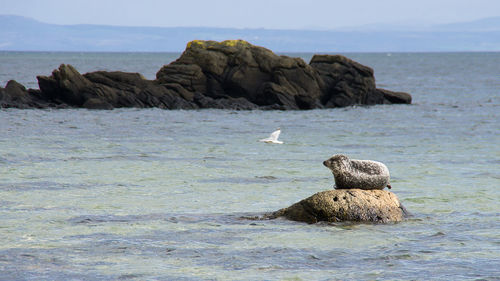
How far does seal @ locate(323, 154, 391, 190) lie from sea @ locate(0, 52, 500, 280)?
83 centimetres

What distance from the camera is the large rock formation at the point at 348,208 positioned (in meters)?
12.5

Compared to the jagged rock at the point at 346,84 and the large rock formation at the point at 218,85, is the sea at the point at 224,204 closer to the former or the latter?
the large rock formation at the point at 218,85

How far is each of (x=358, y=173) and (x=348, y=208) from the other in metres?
0.76

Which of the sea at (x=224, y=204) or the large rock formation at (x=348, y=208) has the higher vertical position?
the large rock formation at (x=348, y=208)

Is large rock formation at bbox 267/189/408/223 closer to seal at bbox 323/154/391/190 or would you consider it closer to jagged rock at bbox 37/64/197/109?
seal at bbox 323/154/391/190

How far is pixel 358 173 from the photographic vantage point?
13008 millimetres

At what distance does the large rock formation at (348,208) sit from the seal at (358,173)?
0.60 feet

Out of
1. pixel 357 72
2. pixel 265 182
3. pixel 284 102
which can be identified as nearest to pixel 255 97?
pixel 284 102

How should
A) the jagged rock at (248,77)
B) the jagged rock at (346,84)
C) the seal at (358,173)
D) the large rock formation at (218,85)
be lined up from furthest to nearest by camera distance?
the jagged rock at (346,84) < the jagged rock at (248,77) < the large rock formation at (218,85) < the seal at (358,173)

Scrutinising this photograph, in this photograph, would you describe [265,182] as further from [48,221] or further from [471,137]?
[471,137]

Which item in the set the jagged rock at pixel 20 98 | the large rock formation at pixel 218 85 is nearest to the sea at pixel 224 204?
the jagged rock at pixel 20 98

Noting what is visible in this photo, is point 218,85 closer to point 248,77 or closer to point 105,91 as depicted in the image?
point 248,77

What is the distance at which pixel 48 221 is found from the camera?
12.7 metres

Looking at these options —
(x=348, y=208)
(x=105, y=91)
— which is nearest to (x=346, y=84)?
(x=105, y=91)
